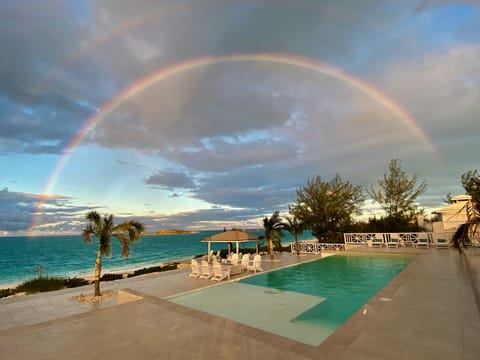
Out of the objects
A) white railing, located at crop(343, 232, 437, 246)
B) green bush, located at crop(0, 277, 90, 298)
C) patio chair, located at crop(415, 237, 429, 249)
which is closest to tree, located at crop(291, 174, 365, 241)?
white railing, located at crop(343, 232, 437, 246)

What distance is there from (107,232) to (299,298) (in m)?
7.07

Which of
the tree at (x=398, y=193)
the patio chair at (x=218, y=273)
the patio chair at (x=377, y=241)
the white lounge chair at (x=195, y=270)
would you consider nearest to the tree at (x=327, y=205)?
the tree at (x=398, y=193)

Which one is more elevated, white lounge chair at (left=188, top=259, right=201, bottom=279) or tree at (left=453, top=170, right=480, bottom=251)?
tree at (left=453, top=170, right=480, bottom=251)

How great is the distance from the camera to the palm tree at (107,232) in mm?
8914

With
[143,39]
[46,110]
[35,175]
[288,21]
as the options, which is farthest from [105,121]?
[288,21]

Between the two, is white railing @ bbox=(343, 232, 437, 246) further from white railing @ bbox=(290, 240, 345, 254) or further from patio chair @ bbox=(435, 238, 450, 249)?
white railing @ bbox=(290, 240, 345, 254)

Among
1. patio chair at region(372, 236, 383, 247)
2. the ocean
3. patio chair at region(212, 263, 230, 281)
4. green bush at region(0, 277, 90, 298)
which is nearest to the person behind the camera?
patio chair at region(212, 263, 230, 281)

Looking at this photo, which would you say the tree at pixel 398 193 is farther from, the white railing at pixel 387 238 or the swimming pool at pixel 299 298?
the swimming pool at pixel 299 298

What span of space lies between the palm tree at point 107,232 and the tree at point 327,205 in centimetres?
1845

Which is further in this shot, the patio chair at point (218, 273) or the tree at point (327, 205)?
the tree at point (327, 205)

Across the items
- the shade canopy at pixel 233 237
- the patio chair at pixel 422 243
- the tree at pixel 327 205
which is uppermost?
the tree at pixel 327 205

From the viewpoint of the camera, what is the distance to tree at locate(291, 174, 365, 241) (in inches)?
979

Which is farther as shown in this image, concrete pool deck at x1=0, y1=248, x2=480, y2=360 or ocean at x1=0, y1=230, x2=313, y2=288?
ocean at x1=0, y1=230, x2=313, y2=288

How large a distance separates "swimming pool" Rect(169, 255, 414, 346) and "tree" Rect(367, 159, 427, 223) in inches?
495
